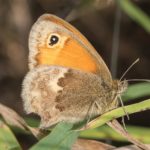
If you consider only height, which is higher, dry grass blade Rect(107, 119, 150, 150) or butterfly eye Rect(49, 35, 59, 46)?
butterfly eye Rect(49, 35, 59, 46)

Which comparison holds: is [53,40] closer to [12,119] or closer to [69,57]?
[69,57]

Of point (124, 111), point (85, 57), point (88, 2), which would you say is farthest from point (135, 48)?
point (124, 111)

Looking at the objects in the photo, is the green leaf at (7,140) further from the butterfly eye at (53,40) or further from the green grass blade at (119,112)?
the butterfly eye at (53,40)

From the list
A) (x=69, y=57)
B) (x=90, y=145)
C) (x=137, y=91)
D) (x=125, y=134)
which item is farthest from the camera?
(x=69, y=57)

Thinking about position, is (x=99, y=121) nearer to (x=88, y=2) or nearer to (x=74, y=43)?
(x=74, y=43)

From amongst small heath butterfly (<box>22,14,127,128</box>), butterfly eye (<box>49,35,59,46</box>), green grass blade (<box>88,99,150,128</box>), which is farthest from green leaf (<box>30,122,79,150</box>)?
butterfly eye (<box>49,35,59,46</box>)

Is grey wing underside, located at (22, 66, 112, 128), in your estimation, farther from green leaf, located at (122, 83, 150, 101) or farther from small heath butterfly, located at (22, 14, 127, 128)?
green leaf, located at (122, 83, 150, 101)

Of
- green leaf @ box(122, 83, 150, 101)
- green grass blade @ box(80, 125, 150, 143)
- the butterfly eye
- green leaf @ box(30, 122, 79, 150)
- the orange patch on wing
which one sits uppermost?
the butterfly eye

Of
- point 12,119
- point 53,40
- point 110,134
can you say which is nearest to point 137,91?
point 110,134

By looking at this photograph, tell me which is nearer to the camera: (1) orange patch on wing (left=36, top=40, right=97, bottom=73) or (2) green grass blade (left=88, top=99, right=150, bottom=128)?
(2) green grass blade (left=88, top=99, right=150, bottom=128)
